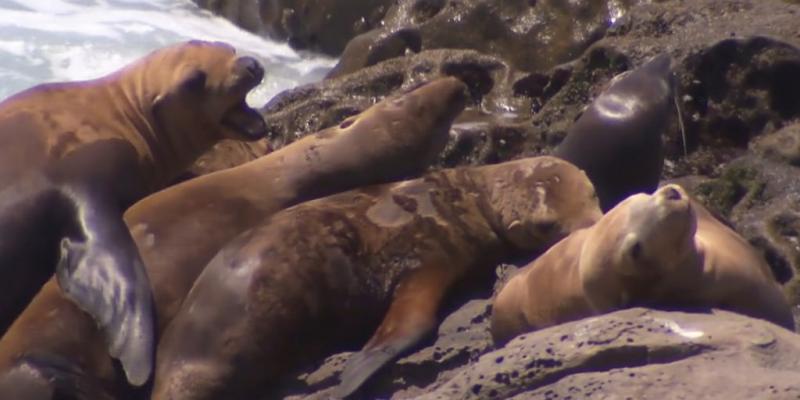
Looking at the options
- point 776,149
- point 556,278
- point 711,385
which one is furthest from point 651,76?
point 711,385

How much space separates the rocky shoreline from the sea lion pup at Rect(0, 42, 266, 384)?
1.07 ft

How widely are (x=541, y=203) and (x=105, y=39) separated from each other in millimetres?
13215

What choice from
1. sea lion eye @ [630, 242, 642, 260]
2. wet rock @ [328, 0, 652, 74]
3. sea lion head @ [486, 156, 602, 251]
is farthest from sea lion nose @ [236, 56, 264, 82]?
wet rock @ [328, 0, 652, 74]

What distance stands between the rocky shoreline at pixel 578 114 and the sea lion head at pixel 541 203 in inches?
7.9

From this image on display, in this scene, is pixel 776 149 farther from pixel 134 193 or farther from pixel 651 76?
pixel 134 193

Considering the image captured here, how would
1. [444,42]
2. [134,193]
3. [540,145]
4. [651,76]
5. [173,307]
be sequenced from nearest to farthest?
1. [173,307]
2. [134,193]
3. [651,76]
4. [540,145]
5. [444,42]

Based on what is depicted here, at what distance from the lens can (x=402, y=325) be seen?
4.85m

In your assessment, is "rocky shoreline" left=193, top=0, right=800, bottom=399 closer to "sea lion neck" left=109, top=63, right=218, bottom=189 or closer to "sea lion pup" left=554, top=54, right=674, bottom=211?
"sea lion neck" left=109, top=63, right=218, bottom=189

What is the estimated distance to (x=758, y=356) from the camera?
3588mm

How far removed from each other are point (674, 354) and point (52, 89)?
365 cm

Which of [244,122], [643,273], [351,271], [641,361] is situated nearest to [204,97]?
[244,122]

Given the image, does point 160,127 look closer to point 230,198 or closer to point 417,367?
point 230,198

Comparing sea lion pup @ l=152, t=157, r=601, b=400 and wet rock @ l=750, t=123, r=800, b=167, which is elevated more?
wet rock @ l=750, t=123, r=800, b=167

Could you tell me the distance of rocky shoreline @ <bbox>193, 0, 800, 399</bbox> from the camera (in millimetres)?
3641
